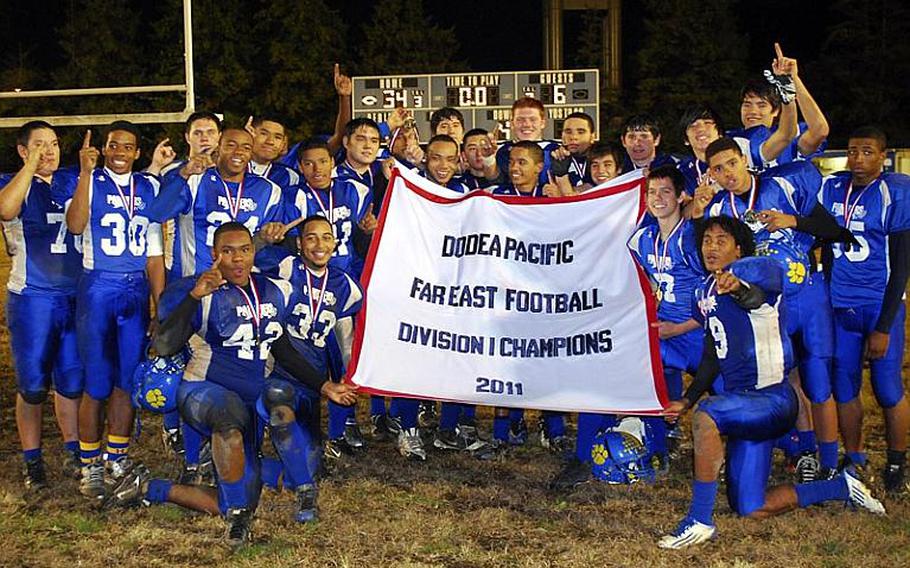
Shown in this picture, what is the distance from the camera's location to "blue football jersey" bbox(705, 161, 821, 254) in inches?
242

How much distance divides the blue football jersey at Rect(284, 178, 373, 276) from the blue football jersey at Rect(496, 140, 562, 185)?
1.08m

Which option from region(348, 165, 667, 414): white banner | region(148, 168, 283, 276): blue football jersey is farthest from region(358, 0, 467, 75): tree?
region(348, 165, 667, 414): white banner

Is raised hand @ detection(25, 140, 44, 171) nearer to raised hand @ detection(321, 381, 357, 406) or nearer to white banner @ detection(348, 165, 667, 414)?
white banner @ detection(348, 165, 667, 414)

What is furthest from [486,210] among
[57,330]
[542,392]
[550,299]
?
[57,330]

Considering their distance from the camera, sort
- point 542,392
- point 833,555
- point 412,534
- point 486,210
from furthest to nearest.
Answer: point 486,210 → point 542,392 → point 412,534 → point 833,555

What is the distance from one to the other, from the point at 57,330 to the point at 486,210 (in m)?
2.62

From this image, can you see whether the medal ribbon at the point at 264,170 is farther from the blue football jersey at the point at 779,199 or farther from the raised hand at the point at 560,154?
the blue football jersey at the point at 779,199

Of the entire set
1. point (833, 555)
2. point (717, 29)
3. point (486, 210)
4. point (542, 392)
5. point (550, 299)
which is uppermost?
point (717, 29)

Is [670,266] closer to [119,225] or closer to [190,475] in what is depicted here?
[190,475]

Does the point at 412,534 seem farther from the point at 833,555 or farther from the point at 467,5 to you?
the point at 467,5

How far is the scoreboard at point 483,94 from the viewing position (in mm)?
19531

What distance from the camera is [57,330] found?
6539mm

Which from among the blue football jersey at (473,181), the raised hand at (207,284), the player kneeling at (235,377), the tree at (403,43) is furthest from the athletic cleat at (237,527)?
the tree at (403,43)

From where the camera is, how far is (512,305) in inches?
257
